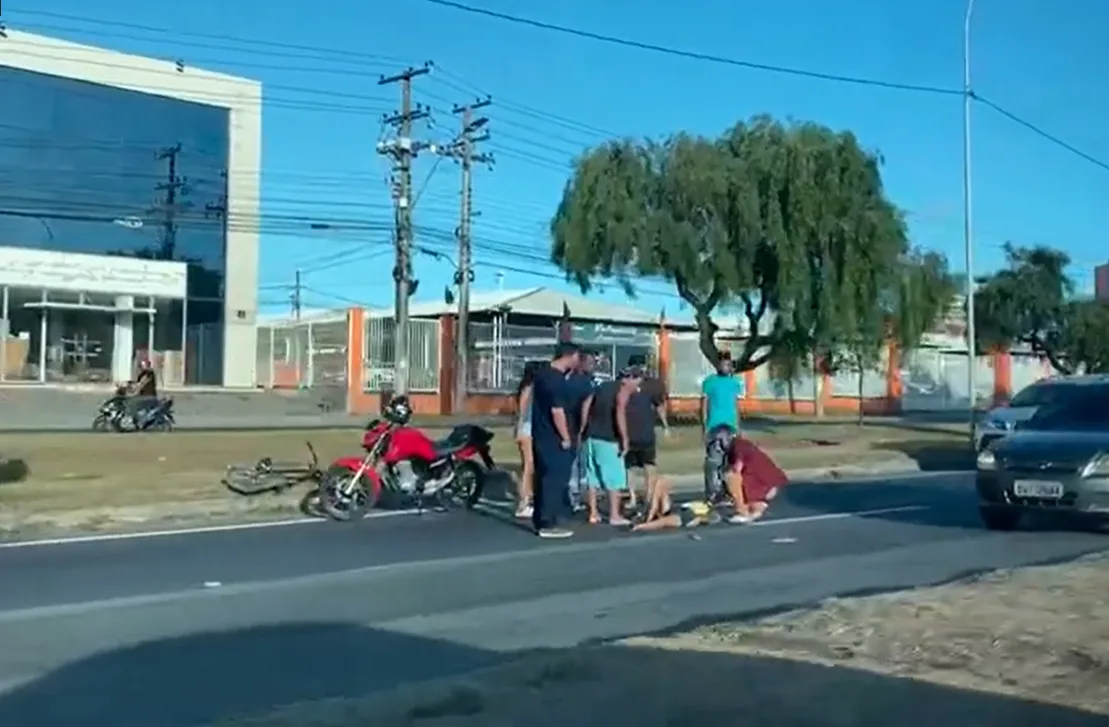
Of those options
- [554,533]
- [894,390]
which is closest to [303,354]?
[894,390]

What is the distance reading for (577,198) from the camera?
3194 cm

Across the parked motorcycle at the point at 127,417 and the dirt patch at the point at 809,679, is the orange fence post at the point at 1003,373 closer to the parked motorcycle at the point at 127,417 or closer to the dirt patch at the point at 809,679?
the parked motorcycle at the point at 127,417

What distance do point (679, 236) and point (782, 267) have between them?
219cm

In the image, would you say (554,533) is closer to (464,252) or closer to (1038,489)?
(1038,489)

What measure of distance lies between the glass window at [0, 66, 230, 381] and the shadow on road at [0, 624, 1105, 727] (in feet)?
133

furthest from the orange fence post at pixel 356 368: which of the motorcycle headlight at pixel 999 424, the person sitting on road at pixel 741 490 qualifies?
the person sitting on road at pixel 741 490

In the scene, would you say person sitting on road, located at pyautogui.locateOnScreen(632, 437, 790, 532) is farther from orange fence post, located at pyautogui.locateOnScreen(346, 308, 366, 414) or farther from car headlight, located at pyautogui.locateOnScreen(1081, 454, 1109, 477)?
orange fence post, located at pyautogui.locateOnScreen(346, 308, 366, 414)

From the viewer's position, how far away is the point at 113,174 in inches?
1892

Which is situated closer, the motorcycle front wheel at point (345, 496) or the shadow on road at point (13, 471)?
the motorcycle front wheel at point (345, 496)

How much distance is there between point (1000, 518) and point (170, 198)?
3867 centimetres

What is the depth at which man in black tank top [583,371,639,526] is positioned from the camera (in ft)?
49.8

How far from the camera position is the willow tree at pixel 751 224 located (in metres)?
30.7

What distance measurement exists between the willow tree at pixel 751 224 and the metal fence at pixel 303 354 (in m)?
19.1

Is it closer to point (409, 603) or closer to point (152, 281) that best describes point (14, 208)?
point (152, 281)
